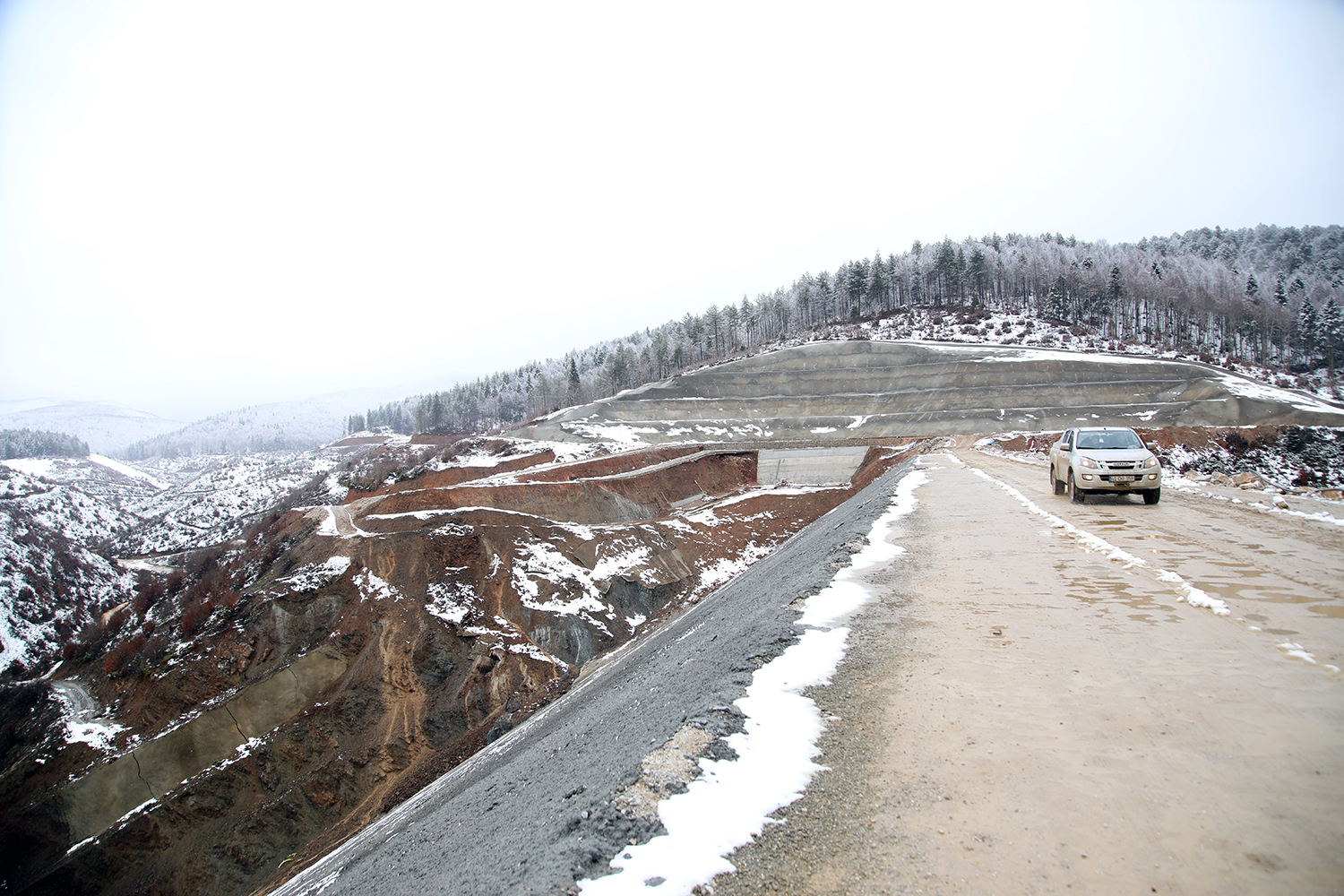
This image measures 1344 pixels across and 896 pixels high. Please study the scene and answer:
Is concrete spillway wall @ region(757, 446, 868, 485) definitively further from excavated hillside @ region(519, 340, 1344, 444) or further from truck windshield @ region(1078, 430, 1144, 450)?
truck windshield @ region(1078, 430, 1144, 450)

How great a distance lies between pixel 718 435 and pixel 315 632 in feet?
181

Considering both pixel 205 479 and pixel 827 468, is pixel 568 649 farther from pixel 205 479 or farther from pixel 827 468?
pixel 205 479

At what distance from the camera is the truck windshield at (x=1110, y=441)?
46.4 ft

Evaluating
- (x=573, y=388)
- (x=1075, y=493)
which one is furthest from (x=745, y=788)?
(x=573, y=388)

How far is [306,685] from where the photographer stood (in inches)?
795

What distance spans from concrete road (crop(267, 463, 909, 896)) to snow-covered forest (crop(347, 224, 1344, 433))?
319ft

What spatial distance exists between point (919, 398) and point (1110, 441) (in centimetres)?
6158

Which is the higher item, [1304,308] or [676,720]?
[1304,308]

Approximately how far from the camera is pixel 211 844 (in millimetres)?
16000

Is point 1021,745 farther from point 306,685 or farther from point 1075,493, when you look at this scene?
point 306,685

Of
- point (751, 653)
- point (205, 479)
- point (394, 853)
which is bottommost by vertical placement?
point (205, 479)

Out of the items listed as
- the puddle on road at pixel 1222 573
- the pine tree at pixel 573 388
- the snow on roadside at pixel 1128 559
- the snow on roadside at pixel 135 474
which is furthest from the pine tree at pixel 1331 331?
the snow on roadside at pixel 135 474

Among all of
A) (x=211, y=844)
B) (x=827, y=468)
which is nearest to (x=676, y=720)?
(x=211, y=844)

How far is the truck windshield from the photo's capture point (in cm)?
1415
